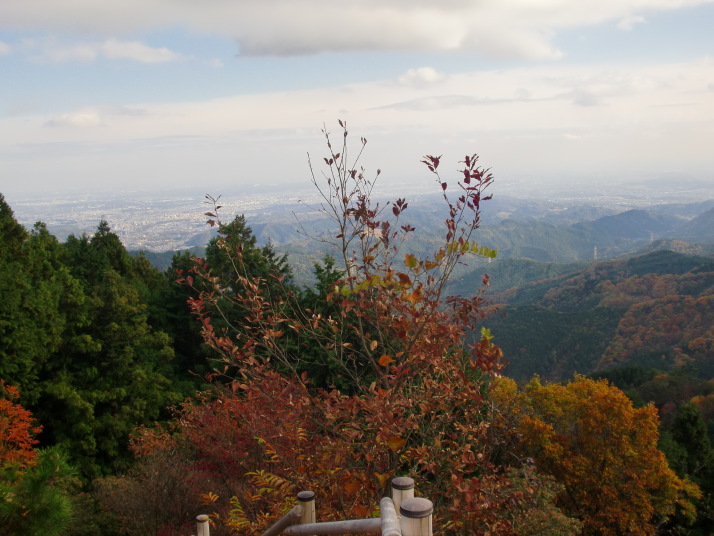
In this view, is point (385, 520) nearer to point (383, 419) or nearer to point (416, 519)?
point (416, 519)

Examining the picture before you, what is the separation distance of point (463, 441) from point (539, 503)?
740cm

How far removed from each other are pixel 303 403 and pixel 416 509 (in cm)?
197

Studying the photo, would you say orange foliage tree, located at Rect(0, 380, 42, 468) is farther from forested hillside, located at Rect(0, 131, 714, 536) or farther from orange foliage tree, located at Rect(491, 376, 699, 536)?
orange foliage tree, located at Rect(491, 376, 699, 536)

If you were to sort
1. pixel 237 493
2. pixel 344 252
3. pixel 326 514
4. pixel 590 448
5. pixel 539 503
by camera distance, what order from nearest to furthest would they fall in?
pixel 344 252, pixel 326 514, pixel 237 493, pixel 539 503, pixel 590 448

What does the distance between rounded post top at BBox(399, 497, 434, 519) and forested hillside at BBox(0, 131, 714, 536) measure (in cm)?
93

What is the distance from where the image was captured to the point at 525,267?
162625 mm

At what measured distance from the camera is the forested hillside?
360 centimetres

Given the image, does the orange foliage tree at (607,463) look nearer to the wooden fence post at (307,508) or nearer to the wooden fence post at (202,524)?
the wooden fence post at (202,524)

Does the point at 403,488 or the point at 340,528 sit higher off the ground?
the point at 403,488

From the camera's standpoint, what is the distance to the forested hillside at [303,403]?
3.60m

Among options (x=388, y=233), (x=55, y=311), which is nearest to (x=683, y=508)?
(x=388, y=233)

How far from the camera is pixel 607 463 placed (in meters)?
16.8

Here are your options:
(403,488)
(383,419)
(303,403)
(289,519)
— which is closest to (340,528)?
(403,488)

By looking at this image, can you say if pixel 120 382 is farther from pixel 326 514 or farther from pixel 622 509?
pixel 622 509
